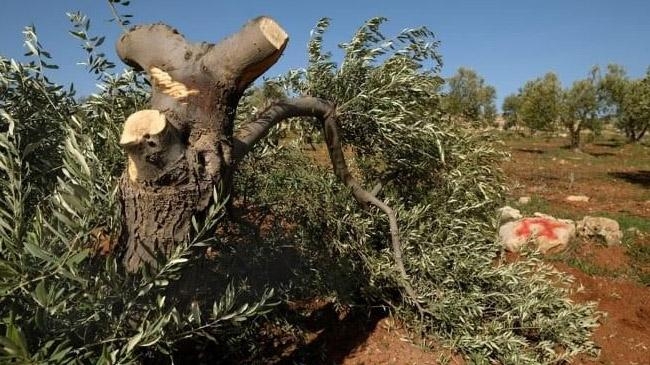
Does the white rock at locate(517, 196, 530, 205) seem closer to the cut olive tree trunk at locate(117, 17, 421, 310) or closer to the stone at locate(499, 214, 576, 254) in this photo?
the stone at locate(499, 214, 576, 254)

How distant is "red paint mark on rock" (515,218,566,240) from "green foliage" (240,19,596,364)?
17.1ft

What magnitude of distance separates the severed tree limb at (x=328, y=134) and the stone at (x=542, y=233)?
5776 mm

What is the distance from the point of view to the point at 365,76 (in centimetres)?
504

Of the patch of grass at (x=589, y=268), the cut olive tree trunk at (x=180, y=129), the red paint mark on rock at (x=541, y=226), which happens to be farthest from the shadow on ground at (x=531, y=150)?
the cut olive tree trunk at (x=180, y=129)

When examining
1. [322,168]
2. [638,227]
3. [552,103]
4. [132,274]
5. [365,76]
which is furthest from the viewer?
[552,103]

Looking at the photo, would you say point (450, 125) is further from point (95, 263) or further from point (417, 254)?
point (95, 263)

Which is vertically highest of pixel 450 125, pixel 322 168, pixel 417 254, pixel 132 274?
pixel 450 125

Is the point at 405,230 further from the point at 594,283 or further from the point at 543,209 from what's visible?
the point at 543,209

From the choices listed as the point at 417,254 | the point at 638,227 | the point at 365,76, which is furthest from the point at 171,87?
the point at 638,227

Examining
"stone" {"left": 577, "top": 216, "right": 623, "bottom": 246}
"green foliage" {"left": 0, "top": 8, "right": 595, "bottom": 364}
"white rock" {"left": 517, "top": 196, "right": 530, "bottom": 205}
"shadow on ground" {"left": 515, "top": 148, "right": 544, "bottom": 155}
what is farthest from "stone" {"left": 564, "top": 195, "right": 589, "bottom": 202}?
"shadow on ground" {"left": 515, "top": 148, "right": 544, "bottom": 155}

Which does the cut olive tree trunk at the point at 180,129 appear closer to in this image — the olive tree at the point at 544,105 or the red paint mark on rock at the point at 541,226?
the red paint mark on rock at the point at 541,226

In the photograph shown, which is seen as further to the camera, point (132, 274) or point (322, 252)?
point (322, 252)

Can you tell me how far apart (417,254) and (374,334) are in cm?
102

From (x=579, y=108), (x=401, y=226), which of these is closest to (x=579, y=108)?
(x=579, y=108)
